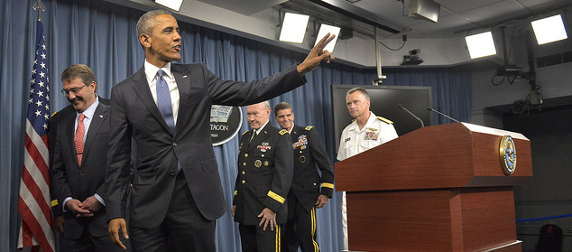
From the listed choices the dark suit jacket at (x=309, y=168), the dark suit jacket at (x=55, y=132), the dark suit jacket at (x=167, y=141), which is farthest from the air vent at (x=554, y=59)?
the dark suit jacket at (x=167, y=141)

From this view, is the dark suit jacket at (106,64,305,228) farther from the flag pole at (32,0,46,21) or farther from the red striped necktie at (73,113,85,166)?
the flag pole at (32,0,46,21)

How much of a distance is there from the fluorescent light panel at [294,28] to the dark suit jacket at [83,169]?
8.46 ft

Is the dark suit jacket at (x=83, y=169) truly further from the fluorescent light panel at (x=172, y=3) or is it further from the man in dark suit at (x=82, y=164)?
the fluorescent light panel at (x=172, y=3)

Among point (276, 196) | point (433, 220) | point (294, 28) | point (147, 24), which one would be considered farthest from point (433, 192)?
point (294, 28)

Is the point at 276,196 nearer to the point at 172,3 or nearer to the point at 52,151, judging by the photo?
the point at 52,151

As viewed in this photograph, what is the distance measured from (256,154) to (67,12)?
72.5 inches

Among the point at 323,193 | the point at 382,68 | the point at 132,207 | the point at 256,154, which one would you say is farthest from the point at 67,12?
the point at 382,68

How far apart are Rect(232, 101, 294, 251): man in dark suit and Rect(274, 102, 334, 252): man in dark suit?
0.47 metres

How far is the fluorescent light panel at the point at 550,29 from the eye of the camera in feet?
18.2

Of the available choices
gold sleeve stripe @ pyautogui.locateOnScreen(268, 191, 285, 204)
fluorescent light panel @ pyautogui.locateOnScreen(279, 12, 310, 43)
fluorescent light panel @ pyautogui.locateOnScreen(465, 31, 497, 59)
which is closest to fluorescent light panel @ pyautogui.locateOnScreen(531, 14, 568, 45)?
fluorescent light panel @ pyautogui.locateOnScreen(465, 31, 497, 59)

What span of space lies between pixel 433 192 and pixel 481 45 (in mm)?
4980

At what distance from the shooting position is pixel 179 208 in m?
1.66

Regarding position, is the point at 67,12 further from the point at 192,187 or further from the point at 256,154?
the point at 192,187

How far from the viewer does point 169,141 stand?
1687 mm
